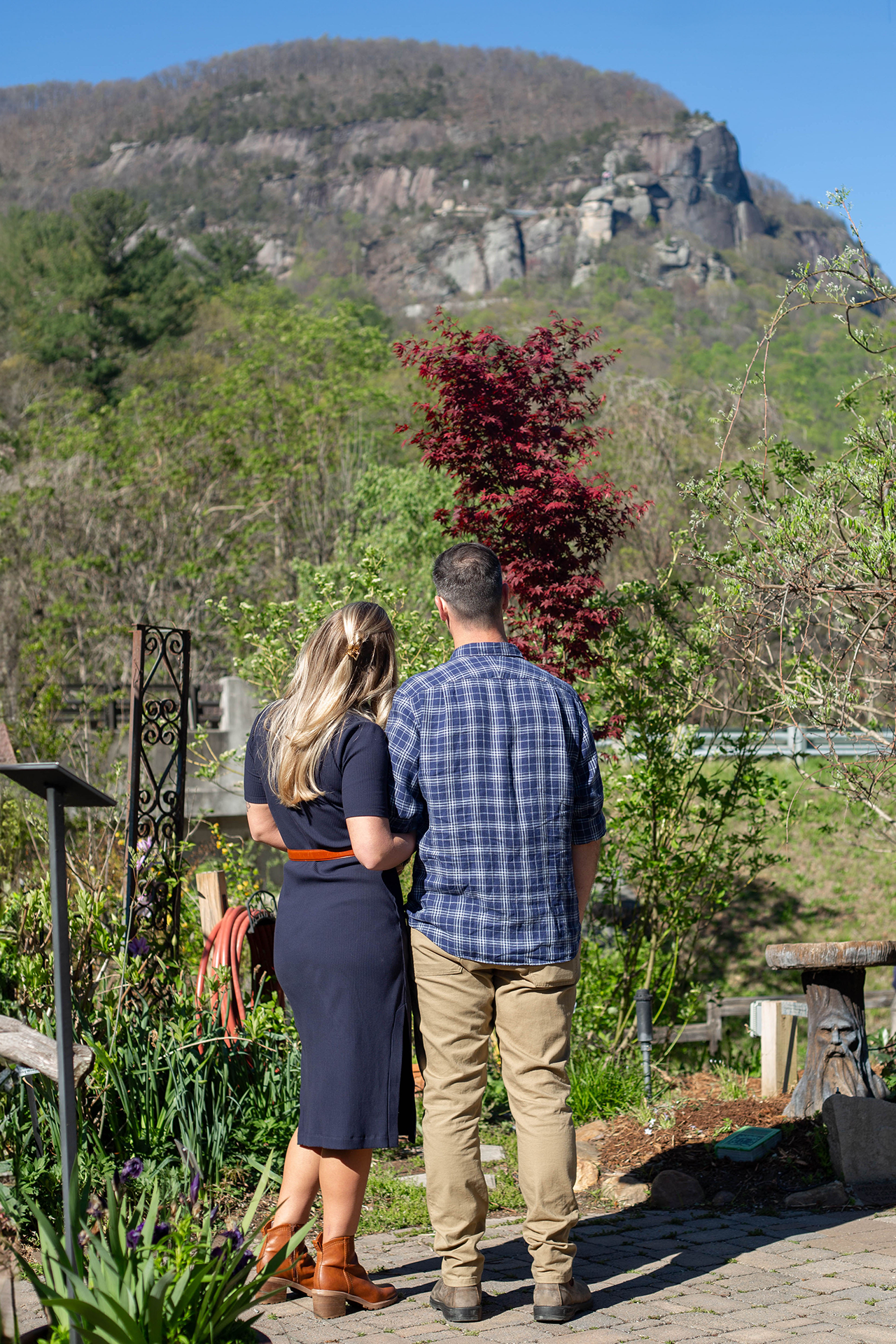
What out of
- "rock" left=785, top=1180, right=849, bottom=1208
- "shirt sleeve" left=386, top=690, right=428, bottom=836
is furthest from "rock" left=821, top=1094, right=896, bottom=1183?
"shirt sleeve" left=386, top=690, right=428, bottom=836

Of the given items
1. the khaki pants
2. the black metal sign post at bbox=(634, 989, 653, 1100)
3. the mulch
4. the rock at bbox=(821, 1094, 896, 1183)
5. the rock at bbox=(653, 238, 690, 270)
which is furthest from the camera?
the rock at bbox=(653, 238, 690, 270)

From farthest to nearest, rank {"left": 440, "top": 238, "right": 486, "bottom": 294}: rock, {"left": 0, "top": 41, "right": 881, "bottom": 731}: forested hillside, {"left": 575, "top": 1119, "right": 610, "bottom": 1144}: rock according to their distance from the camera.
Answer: {"left": 440, "top": 238, "right": 486, "bottom": 294}: rock → {"left": 0, "top": 41, "right": 881, "bottom": 731}: forested hillside → {"left": 575, "top": 1119, "right": 610, "bottom": 1144}: rock

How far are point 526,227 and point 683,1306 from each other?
12012 centimetres

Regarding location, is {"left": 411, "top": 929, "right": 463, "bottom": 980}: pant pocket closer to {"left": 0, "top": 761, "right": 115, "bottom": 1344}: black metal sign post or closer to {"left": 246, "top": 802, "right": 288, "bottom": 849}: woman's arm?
{"left": 246, "top": 802, "right": 288, "bottom": 849}: woman's arm

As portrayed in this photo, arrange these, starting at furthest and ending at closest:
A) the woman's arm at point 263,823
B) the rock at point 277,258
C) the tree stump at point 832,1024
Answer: the rock at point 277,258
the tree stump at point 832,1024
the woman's arm at point 263,823

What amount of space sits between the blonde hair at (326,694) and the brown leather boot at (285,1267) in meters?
1.14

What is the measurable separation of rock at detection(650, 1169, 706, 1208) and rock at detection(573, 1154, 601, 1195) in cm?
25

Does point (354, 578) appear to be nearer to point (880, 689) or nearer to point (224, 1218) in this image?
point (880, 689)

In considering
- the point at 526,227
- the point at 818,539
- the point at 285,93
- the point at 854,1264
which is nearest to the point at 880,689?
the point at 818,539

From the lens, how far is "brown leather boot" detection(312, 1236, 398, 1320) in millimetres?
3041

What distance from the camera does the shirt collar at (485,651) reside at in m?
3.24

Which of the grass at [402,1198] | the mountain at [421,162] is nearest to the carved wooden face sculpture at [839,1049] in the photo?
the grass at [402,1198]

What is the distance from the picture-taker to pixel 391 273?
10031cm

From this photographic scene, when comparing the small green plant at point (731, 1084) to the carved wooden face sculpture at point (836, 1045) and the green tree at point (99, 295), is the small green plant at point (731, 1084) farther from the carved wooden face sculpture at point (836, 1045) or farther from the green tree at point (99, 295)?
the green tree at point (99, 295)
